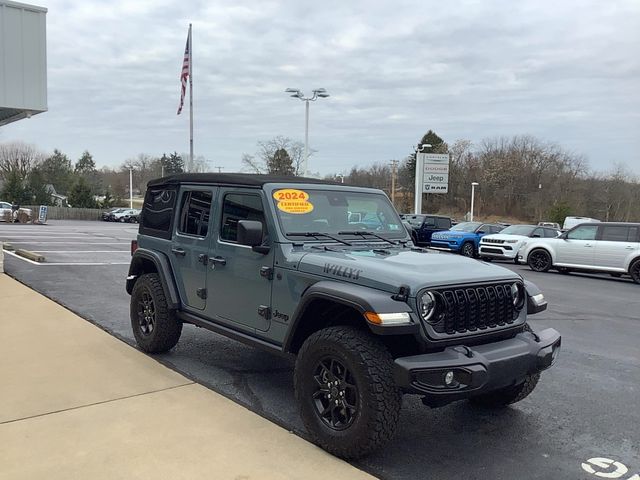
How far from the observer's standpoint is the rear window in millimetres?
5534

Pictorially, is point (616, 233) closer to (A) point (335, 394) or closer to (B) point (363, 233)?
(B) point (363, 233)

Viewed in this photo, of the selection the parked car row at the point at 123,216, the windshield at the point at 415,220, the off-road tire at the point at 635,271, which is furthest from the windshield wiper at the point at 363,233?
the parked car row at the point at 123,216

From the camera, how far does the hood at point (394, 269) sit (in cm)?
340

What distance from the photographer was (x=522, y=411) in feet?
14.6

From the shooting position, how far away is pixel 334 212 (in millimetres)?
4637

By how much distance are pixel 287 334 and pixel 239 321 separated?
75cm

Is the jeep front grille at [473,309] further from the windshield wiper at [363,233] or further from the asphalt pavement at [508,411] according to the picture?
the windshield wiper at [363,233]

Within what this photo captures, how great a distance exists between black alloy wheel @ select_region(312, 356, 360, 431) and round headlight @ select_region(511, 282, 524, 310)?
1401 millimetres

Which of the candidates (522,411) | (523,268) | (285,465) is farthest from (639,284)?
(285,465)

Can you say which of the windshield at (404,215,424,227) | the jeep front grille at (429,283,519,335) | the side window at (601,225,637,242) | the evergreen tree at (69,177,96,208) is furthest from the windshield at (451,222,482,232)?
the evergreen tree at (69,177,96,208)

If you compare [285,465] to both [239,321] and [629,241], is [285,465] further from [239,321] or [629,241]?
[629,241]

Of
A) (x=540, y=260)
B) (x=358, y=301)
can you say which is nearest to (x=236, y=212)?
(x=358, y=301)

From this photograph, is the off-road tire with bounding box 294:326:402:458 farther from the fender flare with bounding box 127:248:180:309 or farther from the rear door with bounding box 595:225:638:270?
the rear door with bounding box 595:225:638:270

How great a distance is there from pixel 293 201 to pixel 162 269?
5.80 ft
